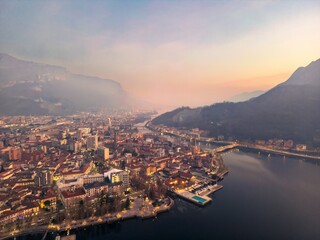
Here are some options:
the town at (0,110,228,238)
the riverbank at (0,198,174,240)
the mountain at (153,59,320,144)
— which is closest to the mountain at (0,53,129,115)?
the mountain at (153,59,320,144)

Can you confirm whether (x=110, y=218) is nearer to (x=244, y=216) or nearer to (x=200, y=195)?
(x=200, y=195)

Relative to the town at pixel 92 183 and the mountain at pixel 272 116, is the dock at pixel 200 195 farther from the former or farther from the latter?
the mountain at pixel 272 116

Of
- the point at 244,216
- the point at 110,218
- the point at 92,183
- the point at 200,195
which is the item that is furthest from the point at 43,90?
the point at 244,216

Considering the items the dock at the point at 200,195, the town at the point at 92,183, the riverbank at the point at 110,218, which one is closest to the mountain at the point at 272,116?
the town at the point at 92,183

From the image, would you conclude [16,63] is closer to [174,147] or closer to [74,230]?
[174,147]

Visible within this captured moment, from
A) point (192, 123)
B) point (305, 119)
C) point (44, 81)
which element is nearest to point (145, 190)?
point (305, 119)
